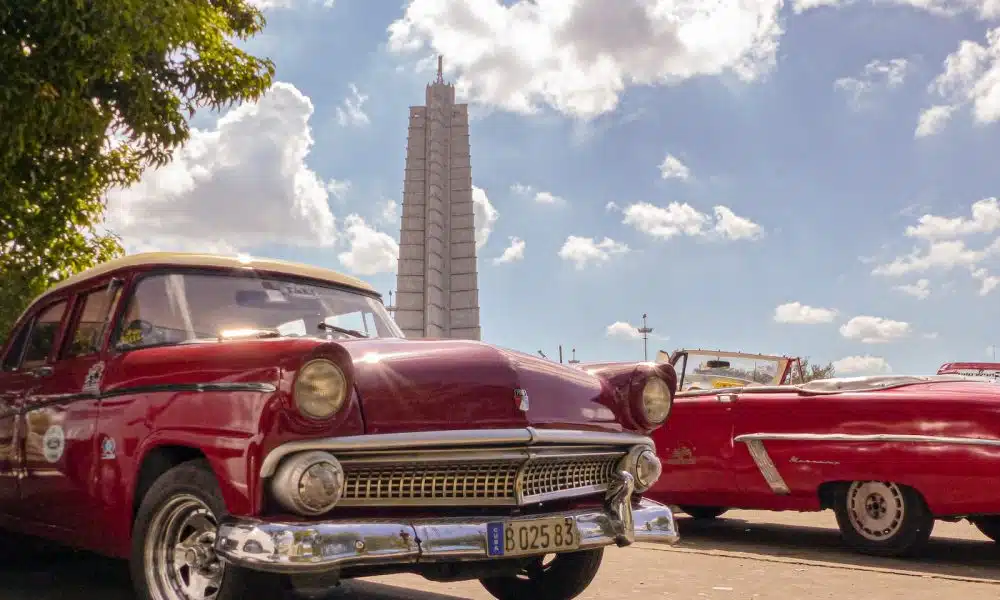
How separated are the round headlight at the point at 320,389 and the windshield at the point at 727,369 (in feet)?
18.2

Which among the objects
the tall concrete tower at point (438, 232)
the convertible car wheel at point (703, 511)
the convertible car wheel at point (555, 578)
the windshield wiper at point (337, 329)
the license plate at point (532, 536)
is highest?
the tall concrete tower at point (438, 232)

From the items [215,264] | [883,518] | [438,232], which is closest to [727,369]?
[883,518]

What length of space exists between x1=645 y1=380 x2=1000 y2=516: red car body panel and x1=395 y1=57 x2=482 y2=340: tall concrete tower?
1720 inches

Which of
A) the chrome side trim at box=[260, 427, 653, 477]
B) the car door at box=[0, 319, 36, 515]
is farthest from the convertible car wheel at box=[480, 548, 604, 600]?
the car door at box=[0, 319, 36, 515]

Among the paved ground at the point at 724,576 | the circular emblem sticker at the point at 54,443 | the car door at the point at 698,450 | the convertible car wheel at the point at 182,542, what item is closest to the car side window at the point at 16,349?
the circular emblem sticker at the point at 54,443

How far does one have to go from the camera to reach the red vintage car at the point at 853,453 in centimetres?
616

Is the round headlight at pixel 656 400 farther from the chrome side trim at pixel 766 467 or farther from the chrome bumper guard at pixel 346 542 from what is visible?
the chrome side trim at pixel 766 467

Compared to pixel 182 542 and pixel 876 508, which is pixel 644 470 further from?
pixel 876 508

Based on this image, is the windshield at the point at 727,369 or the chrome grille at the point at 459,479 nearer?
the chrome grille at the point at 459,479

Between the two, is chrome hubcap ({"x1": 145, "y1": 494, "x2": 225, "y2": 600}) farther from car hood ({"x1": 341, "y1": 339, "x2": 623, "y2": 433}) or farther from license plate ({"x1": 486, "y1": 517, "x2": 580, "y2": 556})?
license plate ({"x1": 486, "y1": 517, "x2": 580, "y2": 556})

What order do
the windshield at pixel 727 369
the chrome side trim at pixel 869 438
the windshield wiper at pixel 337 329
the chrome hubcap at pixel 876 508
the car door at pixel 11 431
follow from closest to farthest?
the windshield wiper at pixel 337 329 → the car door at pixel 11 431 → the chrome side trim at pixel 869 438 → the chrome hubcap at pixel 876 508 → the windshield at pixel 727 369

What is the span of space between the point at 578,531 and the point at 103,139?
853 cm

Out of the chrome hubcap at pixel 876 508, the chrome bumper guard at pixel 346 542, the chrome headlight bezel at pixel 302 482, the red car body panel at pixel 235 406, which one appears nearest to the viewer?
the chrome bumper guard at pixel 346 542

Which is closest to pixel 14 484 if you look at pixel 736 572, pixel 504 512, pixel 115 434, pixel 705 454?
pixel 115 434
